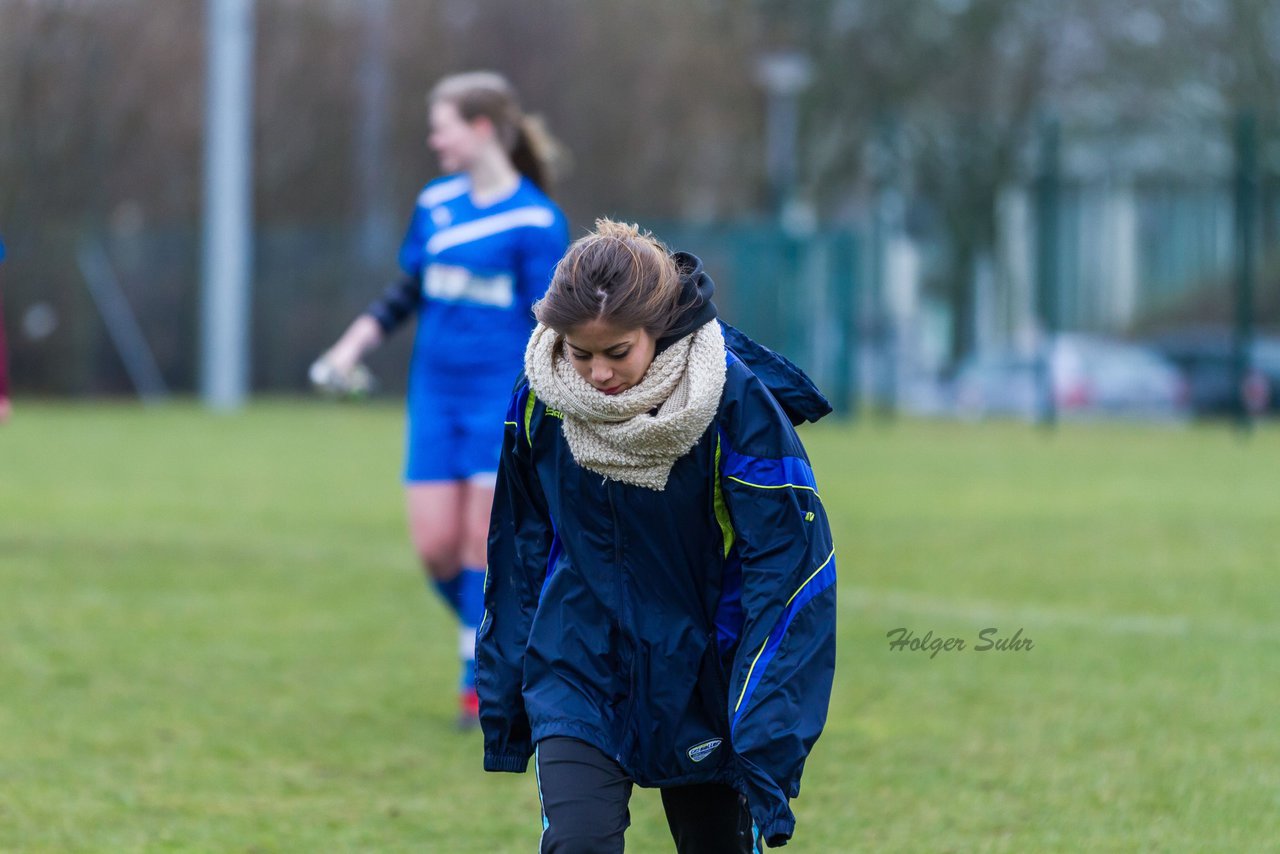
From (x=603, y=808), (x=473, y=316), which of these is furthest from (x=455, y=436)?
(x=603, y=808)

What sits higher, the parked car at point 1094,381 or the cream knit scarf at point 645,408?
the cream knit scarf at point 645,408

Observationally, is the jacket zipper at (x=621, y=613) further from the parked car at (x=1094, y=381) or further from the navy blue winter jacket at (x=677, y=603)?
the parked car at (x=1094, y=381)

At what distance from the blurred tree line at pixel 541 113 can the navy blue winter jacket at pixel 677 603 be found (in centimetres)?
1926

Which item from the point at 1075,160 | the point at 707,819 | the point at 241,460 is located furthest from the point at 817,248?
the point at 707,819

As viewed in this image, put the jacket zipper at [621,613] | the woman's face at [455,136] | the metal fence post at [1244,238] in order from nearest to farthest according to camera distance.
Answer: the jacket zipper at [621,613], the woman's face at [455,136], the metal fence post at [1244,238]

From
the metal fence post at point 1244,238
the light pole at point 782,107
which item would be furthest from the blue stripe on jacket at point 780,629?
the light pole at point 782,107

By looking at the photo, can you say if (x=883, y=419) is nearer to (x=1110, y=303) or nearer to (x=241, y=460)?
(x=1110, y=303)

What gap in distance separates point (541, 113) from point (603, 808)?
3071 centimetres

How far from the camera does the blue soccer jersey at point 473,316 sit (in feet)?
20.2

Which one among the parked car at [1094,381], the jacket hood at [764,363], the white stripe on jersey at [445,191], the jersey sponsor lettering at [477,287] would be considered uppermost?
the white stripe on jersey at [445,191]

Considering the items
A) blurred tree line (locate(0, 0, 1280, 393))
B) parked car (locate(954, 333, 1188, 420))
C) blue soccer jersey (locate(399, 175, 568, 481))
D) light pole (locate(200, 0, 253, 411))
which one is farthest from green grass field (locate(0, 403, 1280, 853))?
blurred tree line (locate(0, 0, 1280, 393))

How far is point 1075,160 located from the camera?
22250 millimetres
